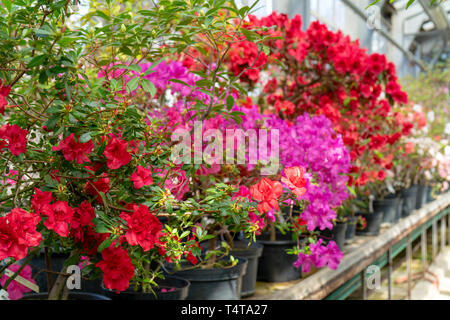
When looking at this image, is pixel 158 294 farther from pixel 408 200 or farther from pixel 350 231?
pixel 408 200

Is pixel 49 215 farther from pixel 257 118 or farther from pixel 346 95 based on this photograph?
pixel 346 95

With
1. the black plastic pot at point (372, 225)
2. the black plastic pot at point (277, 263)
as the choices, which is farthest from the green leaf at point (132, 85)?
the black plastic pot at point (372, 225)

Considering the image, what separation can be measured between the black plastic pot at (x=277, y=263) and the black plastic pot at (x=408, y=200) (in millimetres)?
1659

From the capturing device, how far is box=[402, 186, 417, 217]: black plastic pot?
2.91 meters

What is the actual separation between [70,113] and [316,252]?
2.55ft

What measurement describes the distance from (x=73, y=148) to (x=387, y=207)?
2186 mm

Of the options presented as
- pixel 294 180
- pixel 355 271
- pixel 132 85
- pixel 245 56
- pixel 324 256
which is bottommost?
pixel 355 271

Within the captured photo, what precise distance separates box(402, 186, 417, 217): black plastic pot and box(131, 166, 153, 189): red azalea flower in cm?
251

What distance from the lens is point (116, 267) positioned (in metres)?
0.75

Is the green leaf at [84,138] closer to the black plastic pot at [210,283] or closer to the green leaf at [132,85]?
the green leaf at [132,85]

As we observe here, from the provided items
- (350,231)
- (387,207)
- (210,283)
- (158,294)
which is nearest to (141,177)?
(158,294)

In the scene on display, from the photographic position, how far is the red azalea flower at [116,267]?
2.42 ft

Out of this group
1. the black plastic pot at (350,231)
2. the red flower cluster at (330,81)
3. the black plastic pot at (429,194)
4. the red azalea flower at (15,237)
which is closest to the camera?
the red azalea flower at (15,237)
